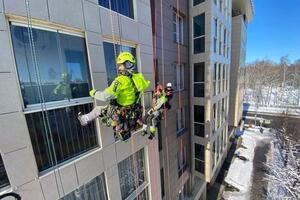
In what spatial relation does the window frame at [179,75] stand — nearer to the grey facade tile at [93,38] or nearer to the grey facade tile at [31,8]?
the grey facade tile at [93,38]

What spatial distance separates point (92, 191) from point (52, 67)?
10.6 feet

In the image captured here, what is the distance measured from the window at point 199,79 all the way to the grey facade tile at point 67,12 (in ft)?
25.8

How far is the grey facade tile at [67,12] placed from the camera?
9.24 feet

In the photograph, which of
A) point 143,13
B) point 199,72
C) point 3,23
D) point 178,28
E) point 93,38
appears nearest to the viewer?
point 3,23

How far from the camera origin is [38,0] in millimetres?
2611

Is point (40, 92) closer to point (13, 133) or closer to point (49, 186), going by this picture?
point (13, 133)

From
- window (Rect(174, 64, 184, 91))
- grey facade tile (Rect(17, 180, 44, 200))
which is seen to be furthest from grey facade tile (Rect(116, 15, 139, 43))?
window (Rect(174, 64, 184, 91))

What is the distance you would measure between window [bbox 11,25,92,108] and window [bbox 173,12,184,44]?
6074 millimetres

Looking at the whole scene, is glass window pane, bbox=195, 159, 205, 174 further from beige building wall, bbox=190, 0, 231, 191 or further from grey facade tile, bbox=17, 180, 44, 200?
grey facade tile, bbox=17, 180, 44, 200

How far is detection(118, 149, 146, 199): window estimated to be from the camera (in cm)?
472

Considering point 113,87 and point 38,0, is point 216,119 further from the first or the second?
point 38,0

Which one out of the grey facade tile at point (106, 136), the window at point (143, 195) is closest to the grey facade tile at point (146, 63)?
the grey facade tile at point (106, 136)

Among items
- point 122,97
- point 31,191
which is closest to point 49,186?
point 31,191

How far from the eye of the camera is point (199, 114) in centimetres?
995
